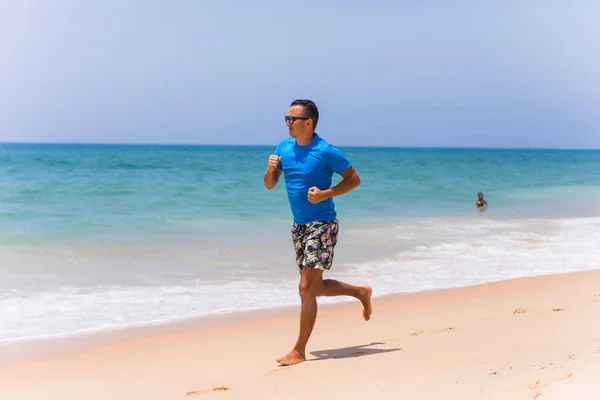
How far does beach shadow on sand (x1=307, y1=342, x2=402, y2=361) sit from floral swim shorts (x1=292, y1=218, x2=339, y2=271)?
2.45 ft

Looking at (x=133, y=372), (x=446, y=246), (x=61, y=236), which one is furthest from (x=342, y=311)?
(x=61, y=236)

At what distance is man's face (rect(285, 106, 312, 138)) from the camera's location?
473 cm

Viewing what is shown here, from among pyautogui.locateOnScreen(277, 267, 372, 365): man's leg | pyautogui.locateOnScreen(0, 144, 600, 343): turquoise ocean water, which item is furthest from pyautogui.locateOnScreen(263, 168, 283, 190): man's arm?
pyautogui.locateOnScreen(0, 144, 600, 343): turquoise ocean water

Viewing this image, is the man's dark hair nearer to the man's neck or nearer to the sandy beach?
the man's neck

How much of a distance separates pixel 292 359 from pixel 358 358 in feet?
1.52

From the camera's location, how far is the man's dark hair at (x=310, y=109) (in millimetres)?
4754

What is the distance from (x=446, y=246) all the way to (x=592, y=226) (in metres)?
5.00

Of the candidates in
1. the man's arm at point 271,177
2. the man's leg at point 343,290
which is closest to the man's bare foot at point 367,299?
the man's leg at point 343,290

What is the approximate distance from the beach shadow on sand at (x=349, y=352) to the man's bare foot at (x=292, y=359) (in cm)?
15

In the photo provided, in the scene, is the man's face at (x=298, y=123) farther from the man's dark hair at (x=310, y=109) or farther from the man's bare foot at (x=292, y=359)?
the man's bare foot at (x=292, y=359)

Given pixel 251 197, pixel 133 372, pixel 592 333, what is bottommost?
pixel 133 372

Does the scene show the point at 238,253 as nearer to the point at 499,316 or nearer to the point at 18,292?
the point at 18,292

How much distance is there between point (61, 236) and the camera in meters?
12.8

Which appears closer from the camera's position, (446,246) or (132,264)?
(132,264)
